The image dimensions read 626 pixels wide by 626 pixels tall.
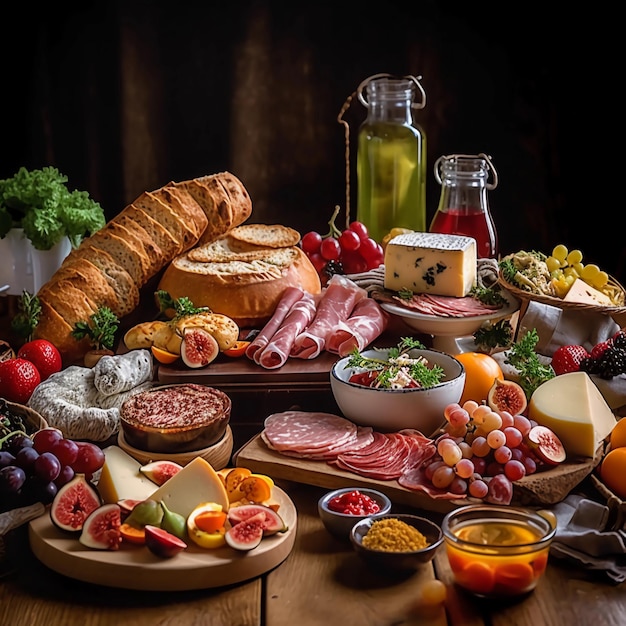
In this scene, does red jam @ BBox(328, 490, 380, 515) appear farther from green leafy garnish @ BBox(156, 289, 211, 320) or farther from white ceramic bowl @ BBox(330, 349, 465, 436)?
green leafy garnish @ BBox(156, 289, 211, 320)

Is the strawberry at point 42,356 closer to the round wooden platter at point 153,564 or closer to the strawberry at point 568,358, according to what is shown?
the round wooden platter at point 153,564

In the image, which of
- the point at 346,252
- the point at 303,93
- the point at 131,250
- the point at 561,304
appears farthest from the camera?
the point at 303,93

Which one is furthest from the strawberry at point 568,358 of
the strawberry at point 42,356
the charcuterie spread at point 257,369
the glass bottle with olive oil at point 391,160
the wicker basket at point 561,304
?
the strawberry at point 42,356

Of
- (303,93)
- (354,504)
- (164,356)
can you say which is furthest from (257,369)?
(303,93)

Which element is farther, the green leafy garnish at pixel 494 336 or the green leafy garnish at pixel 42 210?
the green leafy garnish at pixel 42 210

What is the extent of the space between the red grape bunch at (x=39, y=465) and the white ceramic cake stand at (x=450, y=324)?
96 cm

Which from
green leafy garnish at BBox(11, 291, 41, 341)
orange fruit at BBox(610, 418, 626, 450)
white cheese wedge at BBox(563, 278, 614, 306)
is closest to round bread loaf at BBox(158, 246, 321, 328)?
green leafy garnish at BBox(11, 291, 41, 341)

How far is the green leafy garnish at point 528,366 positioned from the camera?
2193mm

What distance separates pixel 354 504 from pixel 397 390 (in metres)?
0.32

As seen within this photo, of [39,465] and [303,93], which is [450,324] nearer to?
[39,465]

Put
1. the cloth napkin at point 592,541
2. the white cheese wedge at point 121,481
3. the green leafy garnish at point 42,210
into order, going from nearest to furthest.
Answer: the cloth napkin at point 592,541 → the white cheese wedge at point 121,481 → the green leafy garnish at point 42,210

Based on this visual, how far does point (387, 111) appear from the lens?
323 cm

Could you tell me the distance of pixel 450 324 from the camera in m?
2.47

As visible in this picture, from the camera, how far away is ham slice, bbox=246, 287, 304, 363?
238 cm
